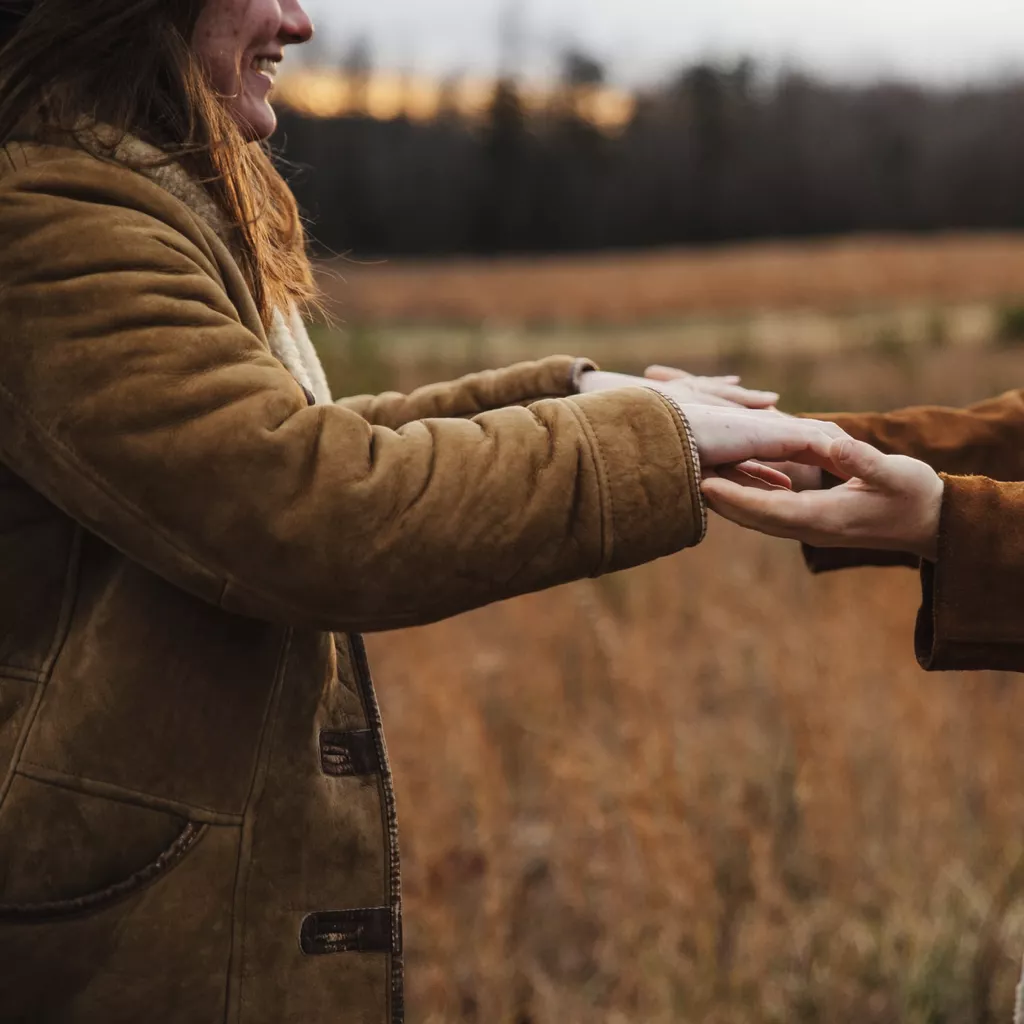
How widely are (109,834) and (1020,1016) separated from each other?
1.03 m

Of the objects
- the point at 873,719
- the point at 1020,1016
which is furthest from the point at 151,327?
the point at 873,719

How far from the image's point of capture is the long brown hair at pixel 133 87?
105cm

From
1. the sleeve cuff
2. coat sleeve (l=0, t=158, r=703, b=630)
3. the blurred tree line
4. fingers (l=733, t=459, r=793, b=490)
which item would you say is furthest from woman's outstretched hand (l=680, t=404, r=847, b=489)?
the blurred tree line

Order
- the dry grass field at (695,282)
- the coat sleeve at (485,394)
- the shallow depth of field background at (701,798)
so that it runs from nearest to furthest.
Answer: the coat sleeve at (485,394), the shallow depth of field background at (701,798), the dry grass field at (695,282)

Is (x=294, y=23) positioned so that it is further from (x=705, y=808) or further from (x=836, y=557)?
(x=705, y=808)

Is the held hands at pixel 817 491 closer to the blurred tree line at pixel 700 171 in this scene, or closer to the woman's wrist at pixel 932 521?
the woman's wrist at pixel 932 521

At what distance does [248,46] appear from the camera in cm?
120

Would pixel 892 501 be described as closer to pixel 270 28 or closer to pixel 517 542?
pixel 517 542

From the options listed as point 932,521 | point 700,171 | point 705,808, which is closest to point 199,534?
point 932,521

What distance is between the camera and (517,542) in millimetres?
1032

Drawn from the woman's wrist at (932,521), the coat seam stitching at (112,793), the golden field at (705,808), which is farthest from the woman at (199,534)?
the golden field at (705,808)

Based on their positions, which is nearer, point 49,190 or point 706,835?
point 49,190

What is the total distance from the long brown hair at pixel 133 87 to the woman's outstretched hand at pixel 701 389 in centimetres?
47

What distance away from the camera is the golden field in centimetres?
245
